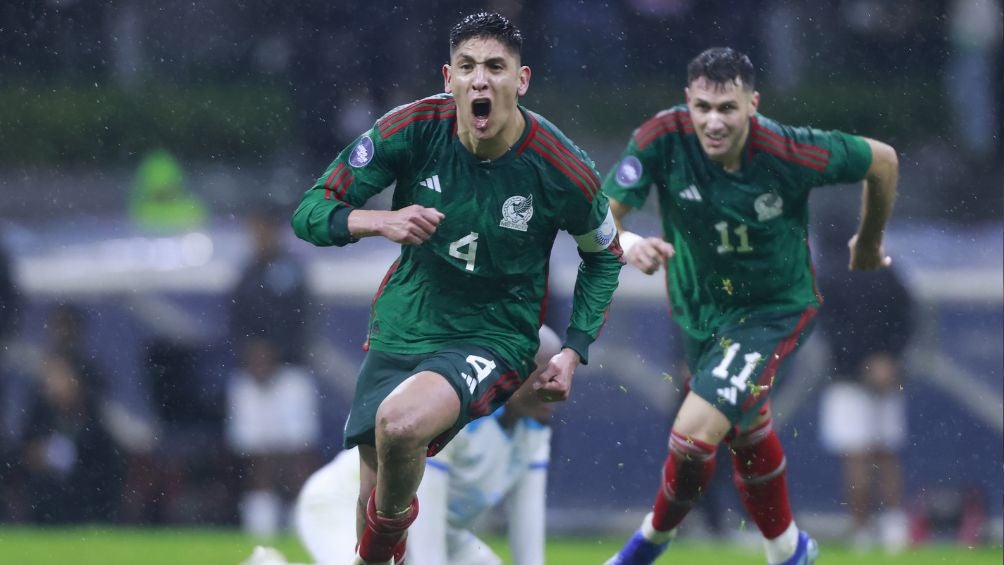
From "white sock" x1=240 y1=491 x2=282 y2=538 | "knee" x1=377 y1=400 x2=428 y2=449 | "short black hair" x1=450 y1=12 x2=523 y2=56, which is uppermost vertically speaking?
"short black hair" x1=450 y1=12 x2=523 y2=56

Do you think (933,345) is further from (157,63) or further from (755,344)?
(157,63)

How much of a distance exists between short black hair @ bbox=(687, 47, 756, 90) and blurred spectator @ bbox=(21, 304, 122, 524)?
512cm

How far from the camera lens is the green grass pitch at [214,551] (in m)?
8.51

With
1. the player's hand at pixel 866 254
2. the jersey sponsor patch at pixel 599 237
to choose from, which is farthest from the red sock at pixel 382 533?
the player's hand at pixel 866 254

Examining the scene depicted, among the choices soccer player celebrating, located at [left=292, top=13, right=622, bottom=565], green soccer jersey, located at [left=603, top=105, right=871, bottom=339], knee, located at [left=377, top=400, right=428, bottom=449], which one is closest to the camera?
knee, located at [left=377, top=400, right=428, bottom=449]

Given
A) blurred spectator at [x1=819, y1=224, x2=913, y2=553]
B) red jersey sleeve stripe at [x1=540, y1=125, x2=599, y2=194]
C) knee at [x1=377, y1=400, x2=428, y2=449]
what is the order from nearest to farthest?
knee at [x1=377, y1=400, x2=428, y2=449] < red jersey sleeve stripe at [x1=540, y1=125, x2=599, y2=194] < blurred spectator at [x1=819, y1=224, x2=913, y2=553]

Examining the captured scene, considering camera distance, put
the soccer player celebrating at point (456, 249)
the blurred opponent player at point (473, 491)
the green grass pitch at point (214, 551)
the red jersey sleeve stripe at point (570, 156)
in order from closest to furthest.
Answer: the soccer player celebrating at point (456, 249)
the red jersey sleeve stripe at point (570, 156)
the blurred opponent player at point (473, 491)
the green grass pitch at point (214, 551)

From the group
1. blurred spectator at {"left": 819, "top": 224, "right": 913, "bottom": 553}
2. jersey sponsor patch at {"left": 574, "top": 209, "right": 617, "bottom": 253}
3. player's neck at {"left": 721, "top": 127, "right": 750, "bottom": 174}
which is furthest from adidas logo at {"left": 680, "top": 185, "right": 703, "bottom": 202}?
blurred spectator at {"left": 819, "top": 224, "right": 913, "bottom": 553}

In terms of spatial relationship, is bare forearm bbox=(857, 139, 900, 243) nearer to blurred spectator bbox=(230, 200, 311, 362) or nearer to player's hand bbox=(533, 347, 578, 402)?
player's hand bbox=(533, 347, 578, 402)

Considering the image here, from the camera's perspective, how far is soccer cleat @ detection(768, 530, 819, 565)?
6.95m

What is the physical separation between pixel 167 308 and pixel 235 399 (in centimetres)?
86

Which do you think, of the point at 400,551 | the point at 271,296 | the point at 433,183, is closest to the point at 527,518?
the point at 400,551

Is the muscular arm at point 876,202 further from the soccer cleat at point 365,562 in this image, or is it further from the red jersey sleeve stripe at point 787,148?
the soccer cleat at point 365,562

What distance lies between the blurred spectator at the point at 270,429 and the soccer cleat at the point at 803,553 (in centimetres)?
410
